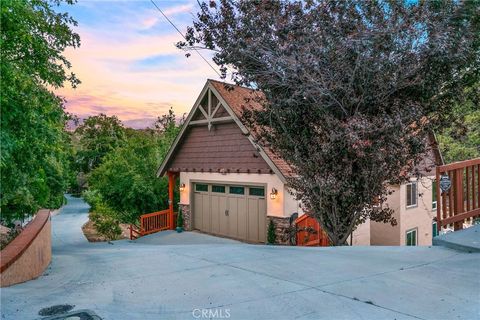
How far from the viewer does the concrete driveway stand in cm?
342

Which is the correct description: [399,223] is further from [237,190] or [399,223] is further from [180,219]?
[180,219]

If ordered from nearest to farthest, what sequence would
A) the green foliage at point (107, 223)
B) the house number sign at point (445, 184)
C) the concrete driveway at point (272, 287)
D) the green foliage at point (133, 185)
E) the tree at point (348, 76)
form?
the concrete driveway at point (272, 287), the house number sign at point (445, 184), the tree at point (348, 76), the green foliage at point (107, 223), the green foliage at point (133, 185)

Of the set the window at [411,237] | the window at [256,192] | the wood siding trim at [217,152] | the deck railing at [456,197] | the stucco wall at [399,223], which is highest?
the wood siding trim at [217,152]

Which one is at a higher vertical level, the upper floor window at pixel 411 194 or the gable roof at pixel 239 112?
the gable roof at pixel 239 112

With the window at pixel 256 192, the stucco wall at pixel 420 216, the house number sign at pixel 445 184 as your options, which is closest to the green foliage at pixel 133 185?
the window at pixel 256 192

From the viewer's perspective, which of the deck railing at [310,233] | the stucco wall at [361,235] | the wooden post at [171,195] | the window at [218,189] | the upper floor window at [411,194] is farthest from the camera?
the wooden post at [171,195]

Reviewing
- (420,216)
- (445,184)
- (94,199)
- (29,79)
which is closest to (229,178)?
(445,184)

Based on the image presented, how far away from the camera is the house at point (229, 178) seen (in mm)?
12516

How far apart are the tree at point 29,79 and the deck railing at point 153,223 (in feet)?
33.4

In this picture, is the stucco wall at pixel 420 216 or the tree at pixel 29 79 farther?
the stucco wall at pixel 420 216

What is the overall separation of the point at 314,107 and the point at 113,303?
548 centimetres

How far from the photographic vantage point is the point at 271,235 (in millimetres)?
12336

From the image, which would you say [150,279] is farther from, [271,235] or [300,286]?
[271,235]

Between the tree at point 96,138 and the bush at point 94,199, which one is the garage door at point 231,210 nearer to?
the bush at point 94,199
